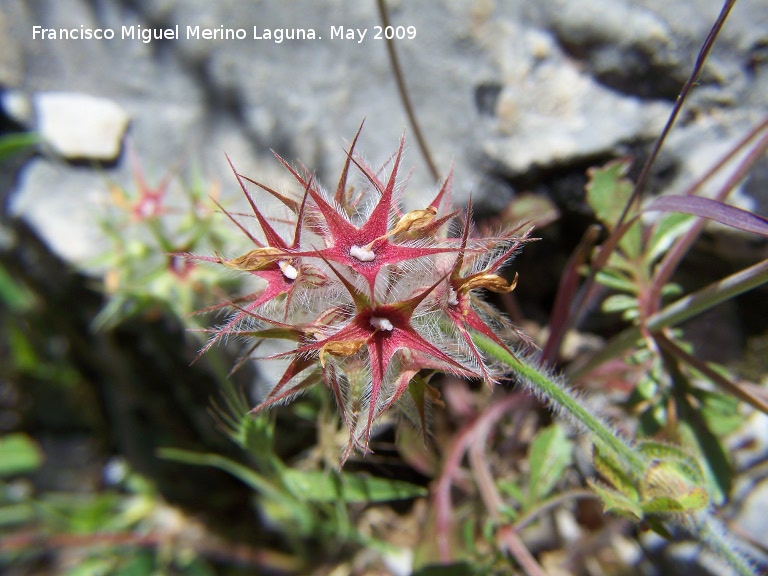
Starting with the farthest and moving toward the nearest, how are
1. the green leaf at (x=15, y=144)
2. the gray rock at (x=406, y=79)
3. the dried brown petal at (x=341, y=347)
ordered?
the green leaf at (x=15, y=144)
the gray rock at (x=406, y=79)
the dried brown petal at (x=341, y=347)

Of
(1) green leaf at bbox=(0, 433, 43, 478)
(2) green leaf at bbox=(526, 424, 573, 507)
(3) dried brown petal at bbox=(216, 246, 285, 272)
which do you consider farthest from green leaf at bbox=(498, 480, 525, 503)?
(1) green leaf at bbox=(0, 433, 43, 478)

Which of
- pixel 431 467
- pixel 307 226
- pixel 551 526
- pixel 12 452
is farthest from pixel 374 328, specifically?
pixel 12 452

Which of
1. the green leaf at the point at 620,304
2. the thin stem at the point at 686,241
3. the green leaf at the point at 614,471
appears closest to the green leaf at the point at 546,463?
the green leaf at the point at 614,471

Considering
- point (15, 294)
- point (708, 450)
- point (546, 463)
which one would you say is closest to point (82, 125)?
point (15, 294)

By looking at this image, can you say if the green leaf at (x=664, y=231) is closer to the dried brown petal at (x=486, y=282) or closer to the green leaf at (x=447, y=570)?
the dried brown petal at (x=486, y=282)

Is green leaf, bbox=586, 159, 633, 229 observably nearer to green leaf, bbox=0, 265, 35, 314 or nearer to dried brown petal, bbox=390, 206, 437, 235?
dried brown petal, bbox=390, 206, 437, 235
